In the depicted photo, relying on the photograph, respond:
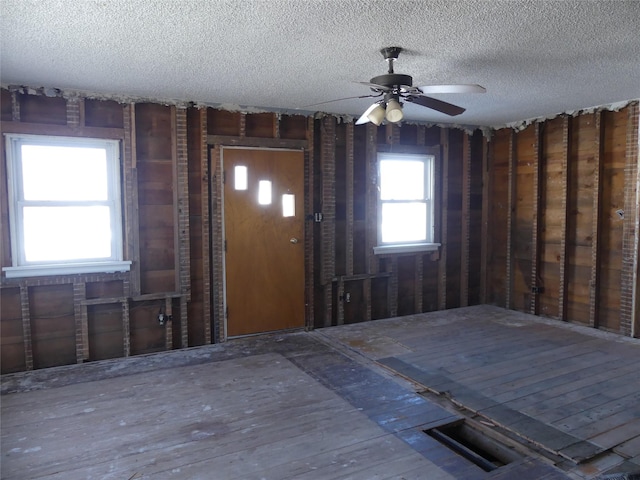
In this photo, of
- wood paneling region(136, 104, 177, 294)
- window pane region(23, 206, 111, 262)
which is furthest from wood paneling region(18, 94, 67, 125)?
A: window pane region(23, 206, 111, 262)

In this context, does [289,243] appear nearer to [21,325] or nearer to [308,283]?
[308,283]

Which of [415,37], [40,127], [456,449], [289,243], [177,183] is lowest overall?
[456,449]

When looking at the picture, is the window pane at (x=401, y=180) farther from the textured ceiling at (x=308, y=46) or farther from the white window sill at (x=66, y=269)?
the white window sill at (x=66, y=269)

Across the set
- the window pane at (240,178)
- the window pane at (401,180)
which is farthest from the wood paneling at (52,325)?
the window pane at (401,180)

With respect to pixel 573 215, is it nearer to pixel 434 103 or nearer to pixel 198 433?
pixel 434 103

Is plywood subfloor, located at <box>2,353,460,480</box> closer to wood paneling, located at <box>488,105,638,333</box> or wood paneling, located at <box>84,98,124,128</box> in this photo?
wood paneling, located at <box>84,98,124,128</box>

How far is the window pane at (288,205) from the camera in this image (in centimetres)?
526

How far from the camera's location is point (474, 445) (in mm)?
3059

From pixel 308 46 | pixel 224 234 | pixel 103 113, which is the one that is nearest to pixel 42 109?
pixel 103 113

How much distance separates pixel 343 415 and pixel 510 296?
4.11 metres

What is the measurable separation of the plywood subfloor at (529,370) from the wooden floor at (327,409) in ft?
0.05

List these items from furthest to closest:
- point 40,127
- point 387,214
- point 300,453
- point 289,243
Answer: point 387,214 < point 289,243 < point 40,127 < point 300,453

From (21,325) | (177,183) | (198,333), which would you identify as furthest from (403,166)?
(21,325)

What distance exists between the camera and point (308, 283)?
17.9ft
